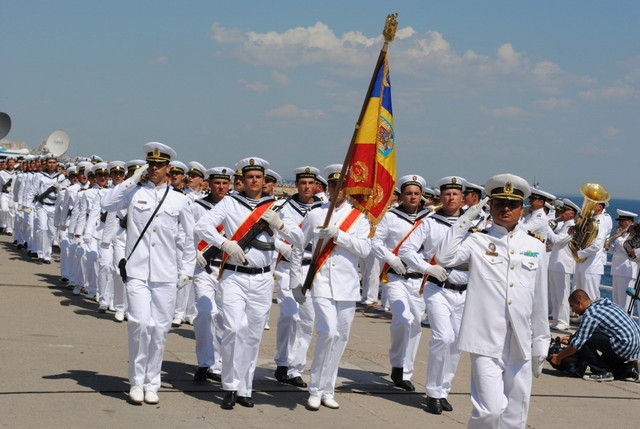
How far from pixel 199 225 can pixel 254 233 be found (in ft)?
1.67

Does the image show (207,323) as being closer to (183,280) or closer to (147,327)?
(183,280)

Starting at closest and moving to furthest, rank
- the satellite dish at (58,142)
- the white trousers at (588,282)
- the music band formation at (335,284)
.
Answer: the music band formation at (335,284) → the white trousers at (588,282) → the satellite dish at (58,142)

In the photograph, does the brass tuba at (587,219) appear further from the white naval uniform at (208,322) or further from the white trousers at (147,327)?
the white trousers at (147,327)

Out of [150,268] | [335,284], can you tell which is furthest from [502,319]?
[150,268]

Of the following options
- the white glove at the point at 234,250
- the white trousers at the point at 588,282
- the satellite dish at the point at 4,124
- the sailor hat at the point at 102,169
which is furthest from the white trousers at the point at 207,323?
the satellite dish at the point at 4,124

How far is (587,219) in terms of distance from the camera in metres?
15.4

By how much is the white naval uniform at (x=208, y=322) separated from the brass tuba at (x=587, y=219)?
706 centimetres

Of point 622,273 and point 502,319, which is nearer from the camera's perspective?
point 502,319

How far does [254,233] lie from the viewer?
845 cm

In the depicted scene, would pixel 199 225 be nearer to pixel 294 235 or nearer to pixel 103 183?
pixel 294 235

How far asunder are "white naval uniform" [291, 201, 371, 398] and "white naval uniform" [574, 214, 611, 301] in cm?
785

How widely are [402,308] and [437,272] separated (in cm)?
108

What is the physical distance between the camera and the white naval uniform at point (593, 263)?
15.7 m

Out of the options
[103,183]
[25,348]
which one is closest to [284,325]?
[25,348]
